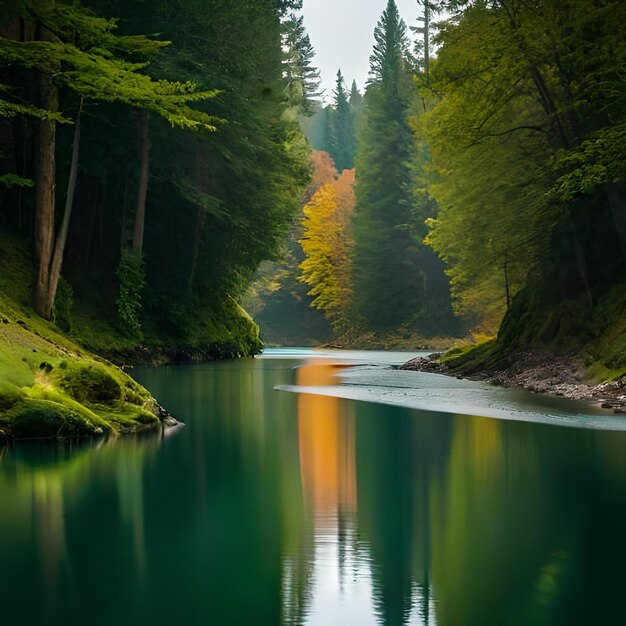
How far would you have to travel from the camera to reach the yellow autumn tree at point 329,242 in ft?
194

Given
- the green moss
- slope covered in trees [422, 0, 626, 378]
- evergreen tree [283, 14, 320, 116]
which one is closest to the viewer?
the green moss

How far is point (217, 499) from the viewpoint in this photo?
653 cm

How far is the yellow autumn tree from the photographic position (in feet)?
194

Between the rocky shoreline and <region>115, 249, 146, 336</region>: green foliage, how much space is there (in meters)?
9.88

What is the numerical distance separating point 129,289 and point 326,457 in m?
17.3

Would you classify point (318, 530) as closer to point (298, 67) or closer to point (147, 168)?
point (147, 168)

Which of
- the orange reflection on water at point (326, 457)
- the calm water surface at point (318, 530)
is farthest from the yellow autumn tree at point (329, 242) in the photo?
the calm water surface at point (318, 530)

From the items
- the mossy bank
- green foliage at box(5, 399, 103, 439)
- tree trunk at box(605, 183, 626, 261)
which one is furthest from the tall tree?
tree trunk at box(605, 183, 626, 261)

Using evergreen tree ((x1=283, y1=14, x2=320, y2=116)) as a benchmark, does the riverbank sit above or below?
below

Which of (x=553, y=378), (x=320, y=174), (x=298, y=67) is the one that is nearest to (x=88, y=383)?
(x=553, y=378)

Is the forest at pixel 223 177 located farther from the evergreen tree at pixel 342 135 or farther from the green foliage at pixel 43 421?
the evergreen tree at pixel 342 135

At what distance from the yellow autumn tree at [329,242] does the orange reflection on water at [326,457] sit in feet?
145

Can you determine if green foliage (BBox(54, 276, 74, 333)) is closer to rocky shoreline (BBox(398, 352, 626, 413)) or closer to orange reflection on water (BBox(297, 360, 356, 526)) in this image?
orange reflection on water (BBox(297, 360, 356, 526))

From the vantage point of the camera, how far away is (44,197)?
666 inches
